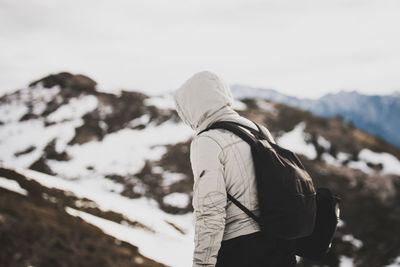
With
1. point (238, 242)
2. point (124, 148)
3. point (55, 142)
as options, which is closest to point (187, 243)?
point (238, 242)

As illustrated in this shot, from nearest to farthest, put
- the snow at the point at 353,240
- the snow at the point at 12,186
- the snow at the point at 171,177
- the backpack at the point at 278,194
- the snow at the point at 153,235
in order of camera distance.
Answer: the backpack at the point at 278,194, the snow at the point at 153,235, the snow at the point at 12,186, the snow at the point at 353,240, the snow at the point at 171,177

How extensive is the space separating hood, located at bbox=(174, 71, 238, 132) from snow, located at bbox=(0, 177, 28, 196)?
1980 centimetres

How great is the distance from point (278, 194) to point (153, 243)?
16.9 m

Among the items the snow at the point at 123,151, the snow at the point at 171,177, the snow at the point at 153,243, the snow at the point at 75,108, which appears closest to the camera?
the snow at the point at 153,243

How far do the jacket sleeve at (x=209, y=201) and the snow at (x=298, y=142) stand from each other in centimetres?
3993

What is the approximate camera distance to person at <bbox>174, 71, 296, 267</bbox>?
261 cm

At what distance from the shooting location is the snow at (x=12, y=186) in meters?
18.6

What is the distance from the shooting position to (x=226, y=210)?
283 cm

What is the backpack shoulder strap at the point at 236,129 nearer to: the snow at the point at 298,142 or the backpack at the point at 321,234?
the backpack at the point at 321,234

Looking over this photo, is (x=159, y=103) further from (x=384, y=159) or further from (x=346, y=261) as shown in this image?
(x=346, y=261)

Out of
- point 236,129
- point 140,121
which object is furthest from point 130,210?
point 140,121

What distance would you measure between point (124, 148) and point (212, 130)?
2100 inches

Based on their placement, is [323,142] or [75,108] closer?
[323,142]

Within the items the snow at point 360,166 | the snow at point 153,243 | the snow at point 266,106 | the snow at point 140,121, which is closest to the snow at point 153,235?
the snow at point 153,243
